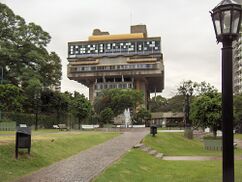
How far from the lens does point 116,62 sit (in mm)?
118125

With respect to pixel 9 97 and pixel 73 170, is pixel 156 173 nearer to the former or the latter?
pixel 73 170

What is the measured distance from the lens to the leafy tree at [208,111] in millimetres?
28297

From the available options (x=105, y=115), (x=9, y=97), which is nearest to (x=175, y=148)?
(x=9, y=97)

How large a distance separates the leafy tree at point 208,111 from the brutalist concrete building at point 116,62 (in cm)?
8308

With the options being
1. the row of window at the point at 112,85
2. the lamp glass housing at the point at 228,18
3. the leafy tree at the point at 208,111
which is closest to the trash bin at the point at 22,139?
the lamp glass housing at the point at 228,18

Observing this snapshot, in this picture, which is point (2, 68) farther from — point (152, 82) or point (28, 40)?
point (152, 82)

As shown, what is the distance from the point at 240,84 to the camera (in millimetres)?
107000

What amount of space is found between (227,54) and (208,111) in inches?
904

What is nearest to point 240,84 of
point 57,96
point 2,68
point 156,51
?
point 156,51

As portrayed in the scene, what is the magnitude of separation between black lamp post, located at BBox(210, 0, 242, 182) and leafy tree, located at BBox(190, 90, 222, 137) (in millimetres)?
22506

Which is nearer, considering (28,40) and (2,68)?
(2,68)

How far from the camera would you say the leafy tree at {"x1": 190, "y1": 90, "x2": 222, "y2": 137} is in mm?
28297

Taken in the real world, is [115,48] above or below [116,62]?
above

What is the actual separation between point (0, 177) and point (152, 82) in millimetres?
119986
